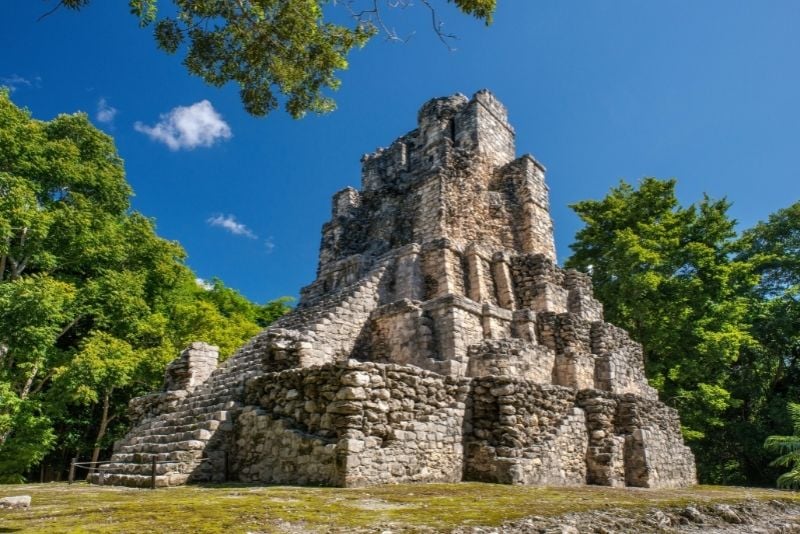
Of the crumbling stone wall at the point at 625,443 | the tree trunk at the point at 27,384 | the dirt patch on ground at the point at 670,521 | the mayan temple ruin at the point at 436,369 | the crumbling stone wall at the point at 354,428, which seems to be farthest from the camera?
the tree trunk at the point at 27,384

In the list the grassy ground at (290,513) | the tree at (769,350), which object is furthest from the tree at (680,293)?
the grassy ground at (290,513)

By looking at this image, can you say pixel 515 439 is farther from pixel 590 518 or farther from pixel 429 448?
pixel 590 518

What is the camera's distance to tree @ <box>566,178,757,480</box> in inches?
708

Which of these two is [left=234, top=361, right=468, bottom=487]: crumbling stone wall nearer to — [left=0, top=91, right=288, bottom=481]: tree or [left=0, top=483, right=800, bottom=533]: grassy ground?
[left=0, top=483, right=800, bottom=533]: grassy ground

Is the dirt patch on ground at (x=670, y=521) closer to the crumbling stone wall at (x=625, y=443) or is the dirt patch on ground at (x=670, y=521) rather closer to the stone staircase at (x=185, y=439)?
the crumbling stone wall at (x=625, y=443)

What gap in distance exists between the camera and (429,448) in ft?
25.7

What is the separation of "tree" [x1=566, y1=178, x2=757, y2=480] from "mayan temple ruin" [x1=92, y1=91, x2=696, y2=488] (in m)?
4.26

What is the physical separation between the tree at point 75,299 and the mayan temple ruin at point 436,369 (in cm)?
530

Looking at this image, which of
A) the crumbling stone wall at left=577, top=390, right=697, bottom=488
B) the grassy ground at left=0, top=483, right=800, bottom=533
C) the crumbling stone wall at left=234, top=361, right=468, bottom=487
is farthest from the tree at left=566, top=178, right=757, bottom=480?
the grassy ground at left=0, top=483, right=800, bottom=533

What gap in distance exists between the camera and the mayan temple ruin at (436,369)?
25.2ft

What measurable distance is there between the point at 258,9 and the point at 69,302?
14.0 m

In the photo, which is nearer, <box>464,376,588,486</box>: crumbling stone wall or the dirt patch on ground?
the dirt patch on ground

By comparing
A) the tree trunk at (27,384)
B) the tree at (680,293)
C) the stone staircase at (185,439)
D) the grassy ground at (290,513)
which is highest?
the tree at (680,293)

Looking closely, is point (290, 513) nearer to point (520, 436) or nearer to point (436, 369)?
point (520, 436)
